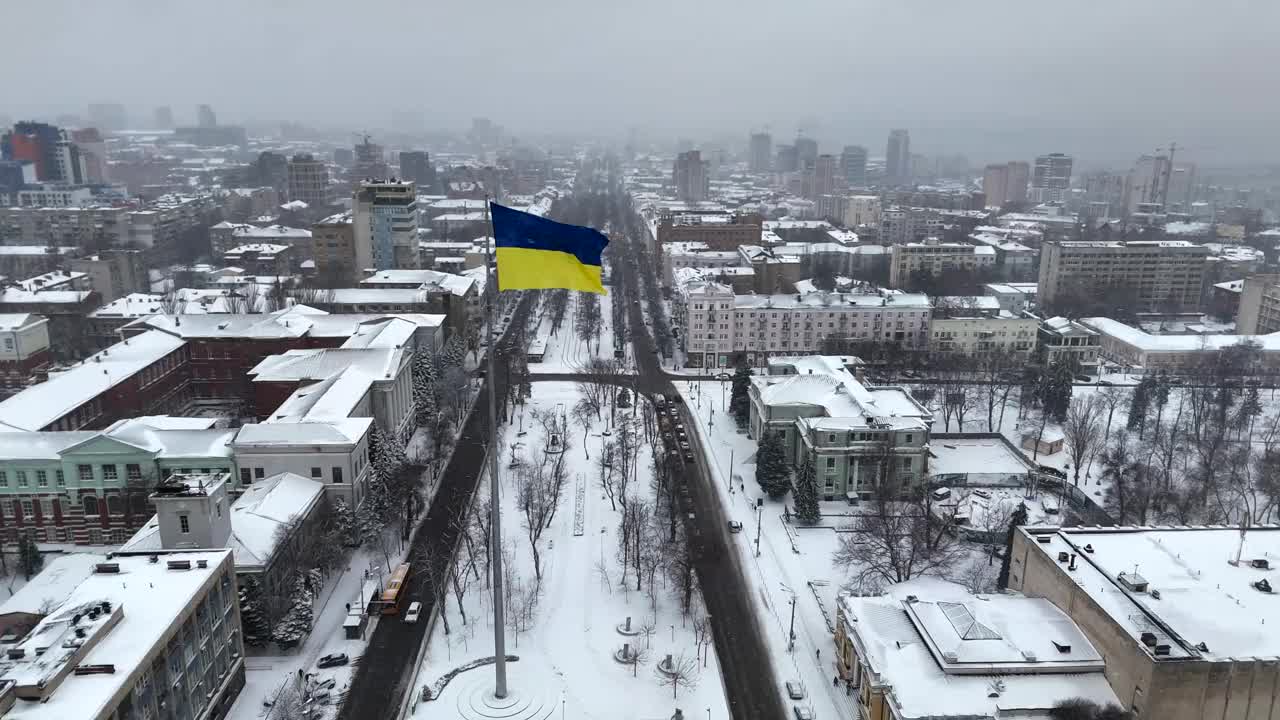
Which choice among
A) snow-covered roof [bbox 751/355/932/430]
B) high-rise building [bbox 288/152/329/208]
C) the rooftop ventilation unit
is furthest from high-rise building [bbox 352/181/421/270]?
the rooftop ventilation unit

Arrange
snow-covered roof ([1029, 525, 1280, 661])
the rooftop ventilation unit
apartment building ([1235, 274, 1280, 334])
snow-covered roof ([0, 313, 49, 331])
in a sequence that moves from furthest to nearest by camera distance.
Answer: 1. apartment building ([1235, 274, 1280, 334])
2. snow-covered roof ([0, 313, 49, 331])
3. the rooftop ventilation unit
4. snow-covered roof ([1029, 525, 1280, 661])

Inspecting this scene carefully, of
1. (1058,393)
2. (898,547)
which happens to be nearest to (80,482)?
(898,547)

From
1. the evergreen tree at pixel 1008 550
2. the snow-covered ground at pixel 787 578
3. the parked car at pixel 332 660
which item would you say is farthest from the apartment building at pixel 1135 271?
the parked car at pixel 332 660

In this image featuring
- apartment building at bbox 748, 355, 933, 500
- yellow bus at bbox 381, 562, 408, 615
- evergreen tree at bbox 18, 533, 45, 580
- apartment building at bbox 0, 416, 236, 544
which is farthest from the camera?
apartment building at bbox 748, 355, 933, 500

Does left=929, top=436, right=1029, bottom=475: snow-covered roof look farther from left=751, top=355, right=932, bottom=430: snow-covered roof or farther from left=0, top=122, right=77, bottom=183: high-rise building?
left=0, top=122, right=77, bottom=183: high-rise building

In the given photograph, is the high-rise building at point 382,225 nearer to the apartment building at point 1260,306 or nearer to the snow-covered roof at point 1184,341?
the snow-covered roof at point 1184,341

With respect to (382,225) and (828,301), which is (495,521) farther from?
(382,225)
